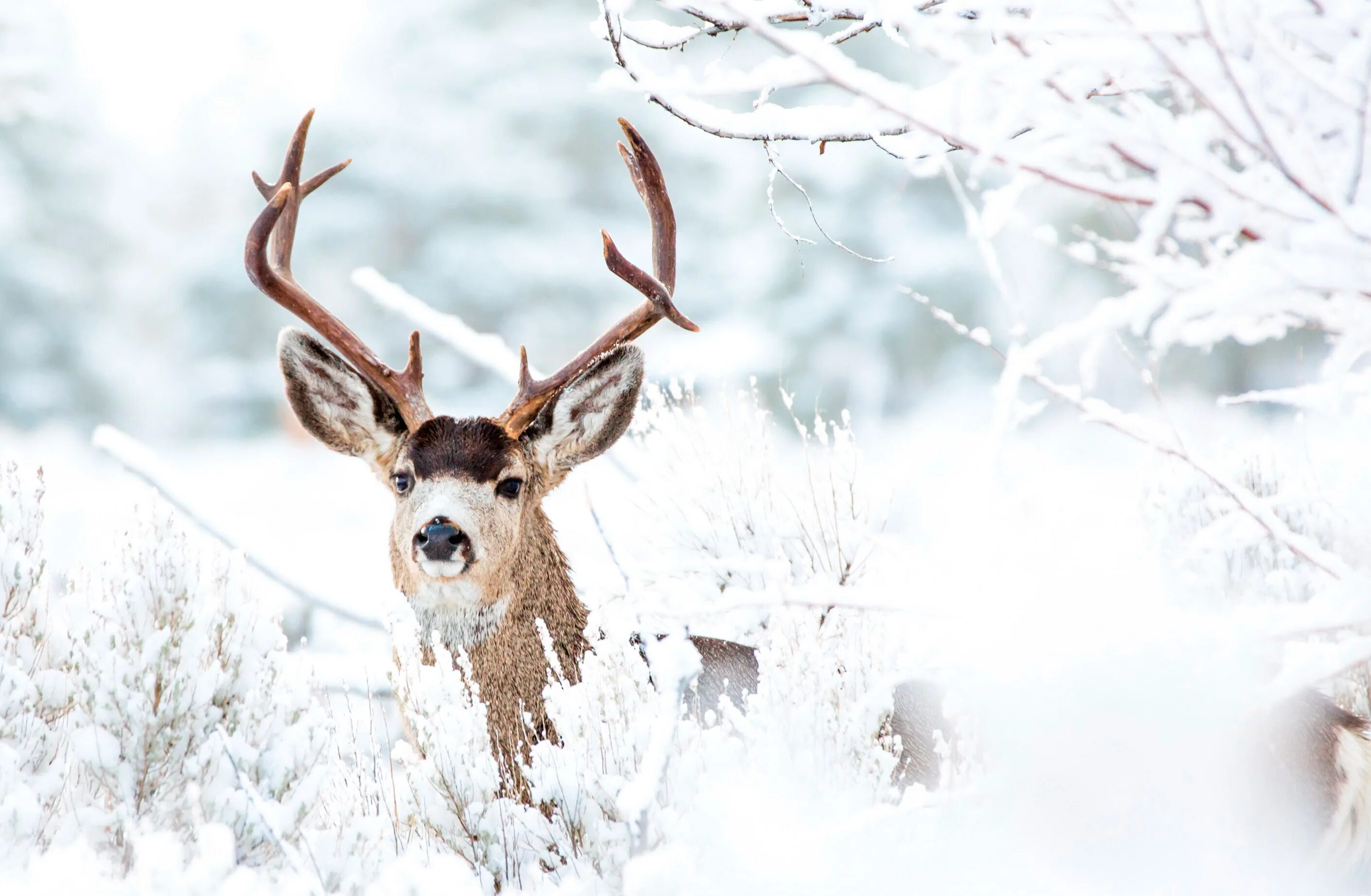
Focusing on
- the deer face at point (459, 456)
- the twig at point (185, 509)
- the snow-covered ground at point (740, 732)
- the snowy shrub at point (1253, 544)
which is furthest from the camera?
the twig at point (185, 509)

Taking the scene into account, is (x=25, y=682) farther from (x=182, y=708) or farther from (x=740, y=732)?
(x=740, y=732)

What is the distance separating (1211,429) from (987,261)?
4544 mm

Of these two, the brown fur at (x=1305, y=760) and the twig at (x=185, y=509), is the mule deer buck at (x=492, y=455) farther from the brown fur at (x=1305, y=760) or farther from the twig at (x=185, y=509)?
the twig at (x=185, y=509)

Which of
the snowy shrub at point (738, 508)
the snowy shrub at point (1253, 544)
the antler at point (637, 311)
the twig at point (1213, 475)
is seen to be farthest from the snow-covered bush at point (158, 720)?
the snowy shrub at point (1253, 544)

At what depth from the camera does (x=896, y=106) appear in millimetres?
1744

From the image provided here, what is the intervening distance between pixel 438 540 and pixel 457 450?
0.38 meters

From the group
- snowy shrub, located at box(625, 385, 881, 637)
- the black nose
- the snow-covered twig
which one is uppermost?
snowy shrub, located at box(625, 385, 881, 637)

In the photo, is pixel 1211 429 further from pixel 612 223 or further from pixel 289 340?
pixel 612 223

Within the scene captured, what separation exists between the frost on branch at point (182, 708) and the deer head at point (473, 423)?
2.21 feet

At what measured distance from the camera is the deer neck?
355cm

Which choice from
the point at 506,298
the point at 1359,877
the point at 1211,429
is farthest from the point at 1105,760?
the point at 506,298

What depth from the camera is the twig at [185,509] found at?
16.9ft

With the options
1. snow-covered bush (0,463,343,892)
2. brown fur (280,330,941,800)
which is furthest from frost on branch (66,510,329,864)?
brown fur (280,330,941,800)

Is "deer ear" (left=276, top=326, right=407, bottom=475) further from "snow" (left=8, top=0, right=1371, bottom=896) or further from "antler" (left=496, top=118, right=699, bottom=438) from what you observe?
"snow" (left=8, top=0, right=1371, bottom=896)
